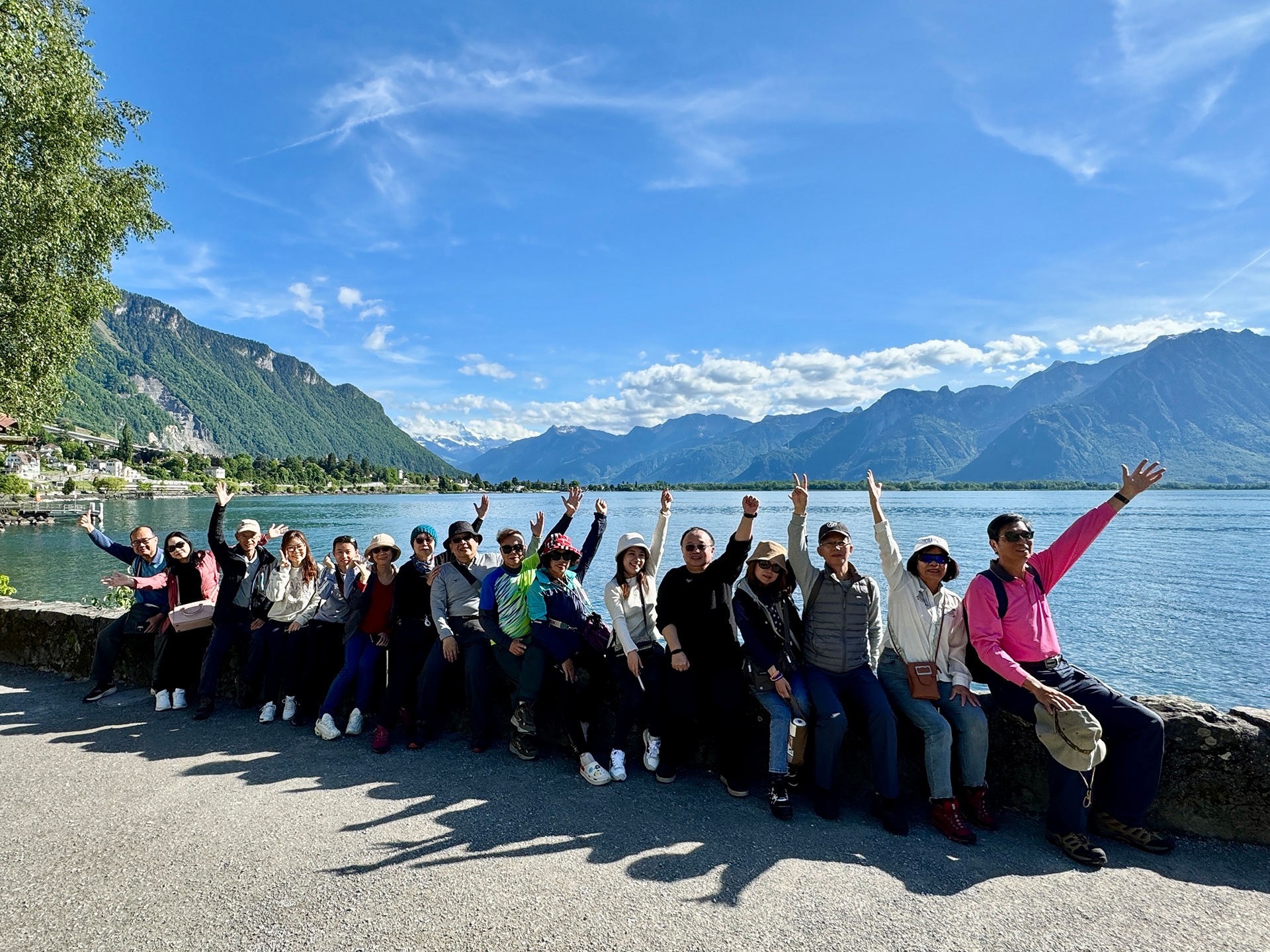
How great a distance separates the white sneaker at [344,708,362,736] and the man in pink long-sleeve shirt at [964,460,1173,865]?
507 centimetres

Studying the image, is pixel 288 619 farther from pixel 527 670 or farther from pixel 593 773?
pixel 593 773

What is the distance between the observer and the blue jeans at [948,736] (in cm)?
450

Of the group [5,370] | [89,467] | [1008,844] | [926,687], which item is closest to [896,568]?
[926,687]

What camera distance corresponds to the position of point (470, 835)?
416 cm

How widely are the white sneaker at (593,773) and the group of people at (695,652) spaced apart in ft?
0.04

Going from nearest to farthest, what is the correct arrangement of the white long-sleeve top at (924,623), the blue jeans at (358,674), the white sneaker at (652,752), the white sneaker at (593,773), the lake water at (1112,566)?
the white long-sleeve top at (924,623) < the white sneaker at (593,773) < the white sneaker at (652,752) < the blue jeans at (358,674) < the lake water at (1112,566)

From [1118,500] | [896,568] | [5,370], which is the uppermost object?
[5,370]

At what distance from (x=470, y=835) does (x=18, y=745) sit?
14.3 ft

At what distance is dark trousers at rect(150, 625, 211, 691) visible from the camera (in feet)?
22.4

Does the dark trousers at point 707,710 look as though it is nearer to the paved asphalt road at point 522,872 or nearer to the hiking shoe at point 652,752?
the hiking shoe at point 652,752

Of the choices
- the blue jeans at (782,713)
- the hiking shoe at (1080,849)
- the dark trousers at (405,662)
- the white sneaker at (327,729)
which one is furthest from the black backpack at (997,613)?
the white sneaker at (327,729)

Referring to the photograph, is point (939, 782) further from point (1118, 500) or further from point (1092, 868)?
point (1118, 500)

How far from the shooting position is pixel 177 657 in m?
6.93

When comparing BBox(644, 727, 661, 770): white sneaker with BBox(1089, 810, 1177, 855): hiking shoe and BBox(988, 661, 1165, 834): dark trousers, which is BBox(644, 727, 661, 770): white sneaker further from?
BBox(1089, 810, 1177, 855): hiking shoe
